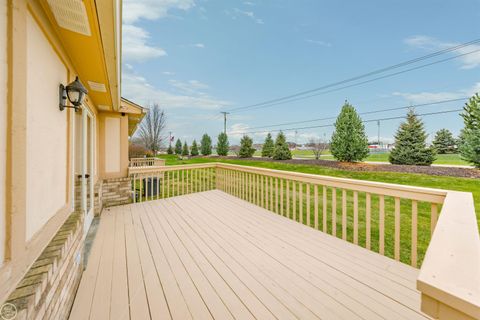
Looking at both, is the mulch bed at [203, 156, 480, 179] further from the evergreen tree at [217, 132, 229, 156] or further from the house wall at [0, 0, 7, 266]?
the evergreen tree at [217, 132, 229, 156]

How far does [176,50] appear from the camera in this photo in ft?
35.2

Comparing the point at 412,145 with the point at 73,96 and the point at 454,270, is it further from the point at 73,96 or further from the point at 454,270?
the point at 73,96

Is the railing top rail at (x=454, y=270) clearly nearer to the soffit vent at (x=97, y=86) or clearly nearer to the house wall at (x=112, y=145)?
the soffit vent at (x=97, y=86)

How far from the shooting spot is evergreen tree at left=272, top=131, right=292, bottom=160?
15.0 meters

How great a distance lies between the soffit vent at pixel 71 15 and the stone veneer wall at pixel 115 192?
12.8ft

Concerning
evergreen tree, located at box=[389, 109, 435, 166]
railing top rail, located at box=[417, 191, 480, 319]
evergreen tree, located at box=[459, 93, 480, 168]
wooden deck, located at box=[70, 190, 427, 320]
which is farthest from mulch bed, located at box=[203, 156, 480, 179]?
railing top rail, located at box=[417, 191, 480, 319]

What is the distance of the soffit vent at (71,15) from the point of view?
1.41 metres

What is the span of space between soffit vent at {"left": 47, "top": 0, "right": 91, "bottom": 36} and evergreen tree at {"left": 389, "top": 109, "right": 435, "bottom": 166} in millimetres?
15436

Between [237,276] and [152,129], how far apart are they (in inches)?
869

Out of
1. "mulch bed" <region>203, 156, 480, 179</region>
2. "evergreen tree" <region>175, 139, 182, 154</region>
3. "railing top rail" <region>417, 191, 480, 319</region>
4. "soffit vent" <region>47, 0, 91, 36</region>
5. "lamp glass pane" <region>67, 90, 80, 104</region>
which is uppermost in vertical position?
"evergreen tree" <region>175, 139, 182, 154</region>

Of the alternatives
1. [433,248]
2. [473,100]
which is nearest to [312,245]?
[433,248]

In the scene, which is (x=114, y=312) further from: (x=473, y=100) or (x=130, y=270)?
A: (x=473, y=100)

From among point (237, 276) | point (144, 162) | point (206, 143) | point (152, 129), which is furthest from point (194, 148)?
point (237, 276)

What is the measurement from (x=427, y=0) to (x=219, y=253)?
509 inches
